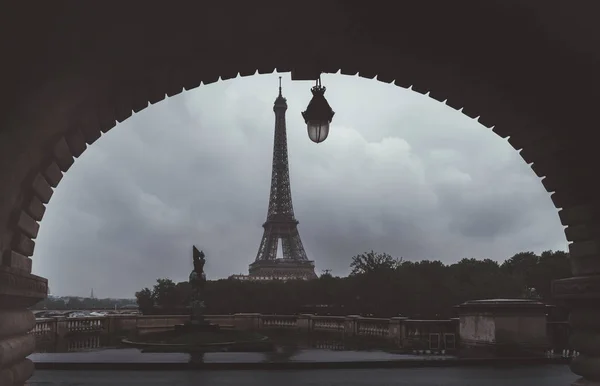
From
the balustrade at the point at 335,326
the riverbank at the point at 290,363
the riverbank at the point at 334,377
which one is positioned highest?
the balustrade at the point at 335,326

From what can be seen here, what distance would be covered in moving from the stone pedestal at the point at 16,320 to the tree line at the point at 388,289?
5199 centimetres

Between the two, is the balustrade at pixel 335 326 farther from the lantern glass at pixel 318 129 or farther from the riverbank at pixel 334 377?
the lantern glass at pixel 318 129

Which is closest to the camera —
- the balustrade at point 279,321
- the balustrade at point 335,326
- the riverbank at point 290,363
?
the riverbank at point 290,363

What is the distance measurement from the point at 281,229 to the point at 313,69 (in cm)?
9456

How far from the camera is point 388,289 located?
67625mm

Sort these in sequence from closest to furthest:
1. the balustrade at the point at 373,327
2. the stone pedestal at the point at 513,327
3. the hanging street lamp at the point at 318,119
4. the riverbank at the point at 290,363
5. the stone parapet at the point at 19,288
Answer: the stone parapet at the point at 19,288 < the hanging street lamp at the point at 318,119 < the riverbank at the point at 290,363 < the stone pedestal at the point at 513,327 < the balustrade at the point at 373,327

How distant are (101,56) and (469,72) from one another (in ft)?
14.8

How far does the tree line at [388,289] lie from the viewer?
64.9 metres

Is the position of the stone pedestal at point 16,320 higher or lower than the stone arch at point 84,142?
lower

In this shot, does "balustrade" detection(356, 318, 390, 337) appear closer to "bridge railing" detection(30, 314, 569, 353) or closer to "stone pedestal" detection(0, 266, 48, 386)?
"bridge railing" detection(30, 314, 569, 353)

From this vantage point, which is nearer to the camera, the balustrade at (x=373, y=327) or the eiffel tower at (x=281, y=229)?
the balustrade at (x=373, y=327)

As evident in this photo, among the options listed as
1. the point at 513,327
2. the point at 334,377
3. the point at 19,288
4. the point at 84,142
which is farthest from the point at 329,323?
the point at 19,288

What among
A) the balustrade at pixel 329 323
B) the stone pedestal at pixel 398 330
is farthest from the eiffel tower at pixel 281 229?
the stone pedestal at pixel 398 330

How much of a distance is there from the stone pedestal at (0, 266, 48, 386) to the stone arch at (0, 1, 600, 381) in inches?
1.3
